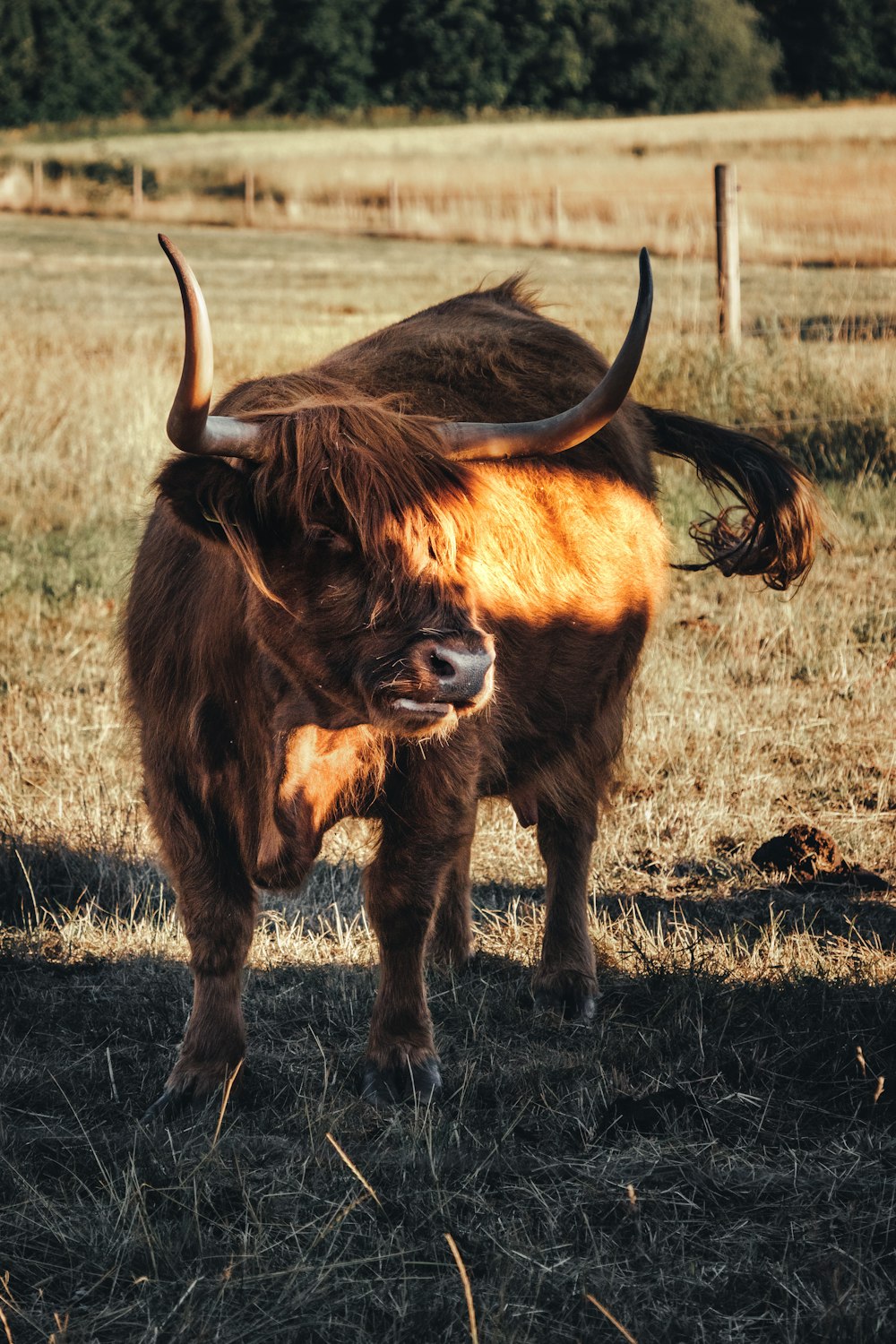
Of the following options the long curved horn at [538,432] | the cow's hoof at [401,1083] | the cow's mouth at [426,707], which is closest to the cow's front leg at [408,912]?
the cow's hoof at [401,1083]

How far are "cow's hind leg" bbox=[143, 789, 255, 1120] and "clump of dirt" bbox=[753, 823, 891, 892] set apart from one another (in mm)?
1979

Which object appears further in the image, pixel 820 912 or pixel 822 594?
pixel 822 594

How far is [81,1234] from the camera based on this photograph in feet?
8.81

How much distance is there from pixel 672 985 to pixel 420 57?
67193mm

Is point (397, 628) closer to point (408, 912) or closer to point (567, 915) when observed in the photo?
point (408, 912)

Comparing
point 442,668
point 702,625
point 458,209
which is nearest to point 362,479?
point 442,668

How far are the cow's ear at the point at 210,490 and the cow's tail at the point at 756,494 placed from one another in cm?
199

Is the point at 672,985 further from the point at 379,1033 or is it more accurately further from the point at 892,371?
the point at 892,371

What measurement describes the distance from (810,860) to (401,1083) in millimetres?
1776

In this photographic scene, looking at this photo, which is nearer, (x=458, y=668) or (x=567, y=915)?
(x=458, y=668)

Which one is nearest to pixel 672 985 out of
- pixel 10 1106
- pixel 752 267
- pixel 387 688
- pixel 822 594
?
pixel 387 688

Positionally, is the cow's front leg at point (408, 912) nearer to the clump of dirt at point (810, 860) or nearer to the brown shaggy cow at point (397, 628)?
the brown shaggy cow at point (397, 628)

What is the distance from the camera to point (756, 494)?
4500 millimetres

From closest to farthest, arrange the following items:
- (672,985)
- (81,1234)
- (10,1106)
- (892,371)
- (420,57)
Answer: (81,1234)
(10,1106)
(672,985)
(892,371)
(420,57)
